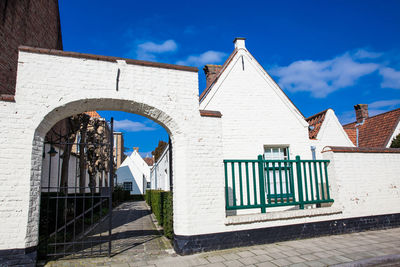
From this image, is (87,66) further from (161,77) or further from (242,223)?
(242,223)

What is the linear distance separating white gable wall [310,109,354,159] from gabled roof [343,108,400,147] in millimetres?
5749

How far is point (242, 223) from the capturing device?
19.7 feet

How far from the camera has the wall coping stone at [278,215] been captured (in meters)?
5.95

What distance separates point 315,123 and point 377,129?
25.2 ft

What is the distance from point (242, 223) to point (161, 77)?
12.9 ft

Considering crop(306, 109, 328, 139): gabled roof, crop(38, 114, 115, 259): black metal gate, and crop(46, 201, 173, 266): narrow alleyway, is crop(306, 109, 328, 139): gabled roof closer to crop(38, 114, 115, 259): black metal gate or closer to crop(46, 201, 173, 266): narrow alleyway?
crop(46, 201, 173, 266): narrow alleyway

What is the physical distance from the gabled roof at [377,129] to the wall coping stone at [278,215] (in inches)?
391

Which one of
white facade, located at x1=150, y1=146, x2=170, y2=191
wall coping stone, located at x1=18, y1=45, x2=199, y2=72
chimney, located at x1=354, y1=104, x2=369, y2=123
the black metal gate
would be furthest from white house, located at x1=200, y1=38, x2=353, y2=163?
chimney, located at x1=354, y1=104, x2=369, y2=123

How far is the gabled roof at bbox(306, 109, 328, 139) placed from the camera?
9.98 meters

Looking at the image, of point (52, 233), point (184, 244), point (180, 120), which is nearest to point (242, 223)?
point (184, 244)

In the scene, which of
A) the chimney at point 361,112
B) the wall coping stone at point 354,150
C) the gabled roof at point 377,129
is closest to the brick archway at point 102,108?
the wall coping stone at point 354,150

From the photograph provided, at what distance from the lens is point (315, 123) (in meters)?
10.6

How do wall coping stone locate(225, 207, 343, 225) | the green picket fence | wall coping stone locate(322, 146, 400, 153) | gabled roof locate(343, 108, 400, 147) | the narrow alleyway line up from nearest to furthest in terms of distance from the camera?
the narrow alleyway < wall coping stone locate(225, 207, 343, 225) < the green picket fence < wall coping stone locate(322, 146, 400, 153) < gabled roof locate(343, 108, 400, 147)

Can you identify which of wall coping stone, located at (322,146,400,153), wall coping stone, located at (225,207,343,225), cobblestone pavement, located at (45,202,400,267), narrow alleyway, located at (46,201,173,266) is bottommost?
Answer: narrow alleyway, located at (46,201,173,266)
